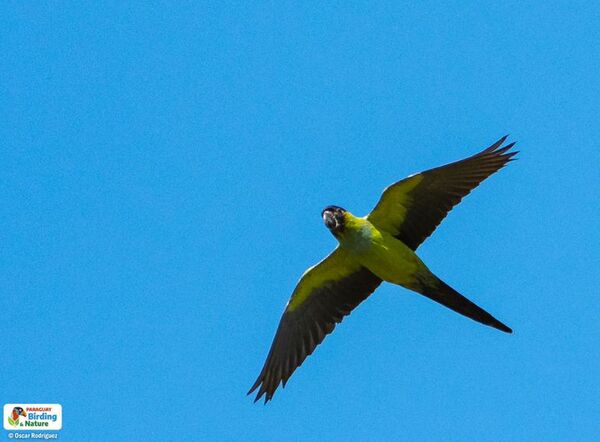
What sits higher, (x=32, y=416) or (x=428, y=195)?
(x=428, y=195)

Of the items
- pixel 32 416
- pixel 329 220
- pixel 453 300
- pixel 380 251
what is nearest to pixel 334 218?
pixel 329 220

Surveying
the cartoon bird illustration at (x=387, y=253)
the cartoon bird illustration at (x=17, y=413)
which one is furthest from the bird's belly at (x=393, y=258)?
the cartoon bird illustration at (x=17, y=413)

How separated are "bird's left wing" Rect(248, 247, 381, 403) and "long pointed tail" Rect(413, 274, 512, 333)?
4.15 feet

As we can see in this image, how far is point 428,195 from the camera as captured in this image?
21234 millimetres

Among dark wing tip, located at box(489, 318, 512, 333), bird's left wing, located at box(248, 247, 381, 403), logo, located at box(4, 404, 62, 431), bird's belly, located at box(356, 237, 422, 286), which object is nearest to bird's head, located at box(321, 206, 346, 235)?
bird's belly, located at box(356, 237, 422, 286)

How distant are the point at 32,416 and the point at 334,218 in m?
7.66

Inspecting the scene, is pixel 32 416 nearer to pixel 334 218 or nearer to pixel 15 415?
pixel 15 415

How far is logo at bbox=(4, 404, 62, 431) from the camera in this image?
74.2 feet

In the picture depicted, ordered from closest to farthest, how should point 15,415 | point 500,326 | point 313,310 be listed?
point 500,326
point 313,310
point 15,415

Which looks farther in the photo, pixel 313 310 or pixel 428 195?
pixel 313 310

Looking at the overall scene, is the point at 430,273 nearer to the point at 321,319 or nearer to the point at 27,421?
the point at 321,319

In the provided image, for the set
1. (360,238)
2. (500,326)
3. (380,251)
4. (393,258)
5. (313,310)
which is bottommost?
(500,326)

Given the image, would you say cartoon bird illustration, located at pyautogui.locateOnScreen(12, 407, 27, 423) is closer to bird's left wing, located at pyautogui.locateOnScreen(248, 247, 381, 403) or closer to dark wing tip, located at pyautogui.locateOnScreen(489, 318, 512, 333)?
bird's left wing, located at pyautogui.locateOnScreen(248, 247, 381, 403)

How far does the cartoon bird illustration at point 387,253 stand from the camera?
2086 cm
